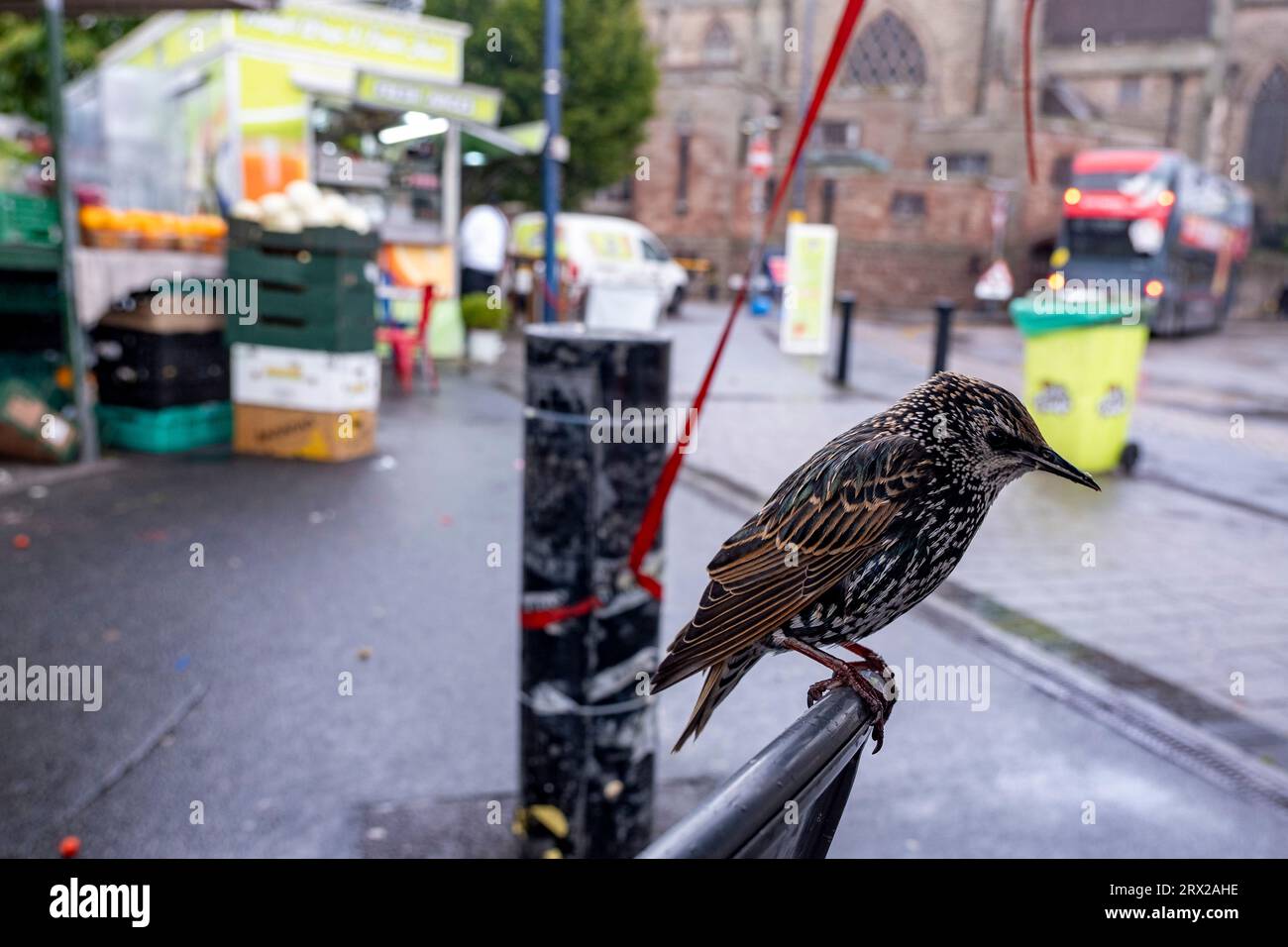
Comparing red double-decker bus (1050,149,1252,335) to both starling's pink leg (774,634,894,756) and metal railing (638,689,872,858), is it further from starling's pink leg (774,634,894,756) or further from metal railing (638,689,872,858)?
metal railing (638,689,872,858)

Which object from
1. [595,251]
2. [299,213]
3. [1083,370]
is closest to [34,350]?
[299,213]

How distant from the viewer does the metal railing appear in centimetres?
77

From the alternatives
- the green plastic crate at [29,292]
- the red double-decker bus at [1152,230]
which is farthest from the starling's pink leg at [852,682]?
the red double-decker bus at [1152,230]

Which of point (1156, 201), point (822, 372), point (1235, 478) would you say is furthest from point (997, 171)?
point (1235, 478)

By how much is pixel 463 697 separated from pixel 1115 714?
112 inches

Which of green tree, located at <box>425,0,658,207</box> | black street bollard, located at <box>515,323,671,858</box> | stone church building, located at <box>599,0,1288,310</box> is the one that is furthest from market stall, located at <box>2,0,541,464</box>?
stone church building, located at <box>599,0,1288,310</box>

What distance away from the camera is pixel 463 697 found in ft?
15.3

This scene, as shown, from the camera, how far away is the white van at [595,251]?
68.5 feet

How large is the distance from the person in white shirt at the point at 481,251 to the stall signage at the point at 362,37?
2.22 meters

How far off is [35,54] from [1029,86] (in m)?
30.2

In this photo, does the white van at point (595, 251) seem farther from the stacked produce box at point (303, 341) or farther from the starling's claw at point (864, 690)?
the starling's claw at point (864, 690)

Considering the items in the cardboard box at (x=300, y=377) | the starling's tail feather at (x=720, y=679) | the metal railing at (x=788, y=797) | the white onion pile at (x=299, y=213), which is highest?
the white onion pile at (x=299, y=213)

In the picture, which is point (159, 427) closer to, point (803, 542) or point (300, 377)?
point (300, 377)

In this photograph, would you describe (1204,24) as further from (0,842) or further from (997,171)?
(0,842)
